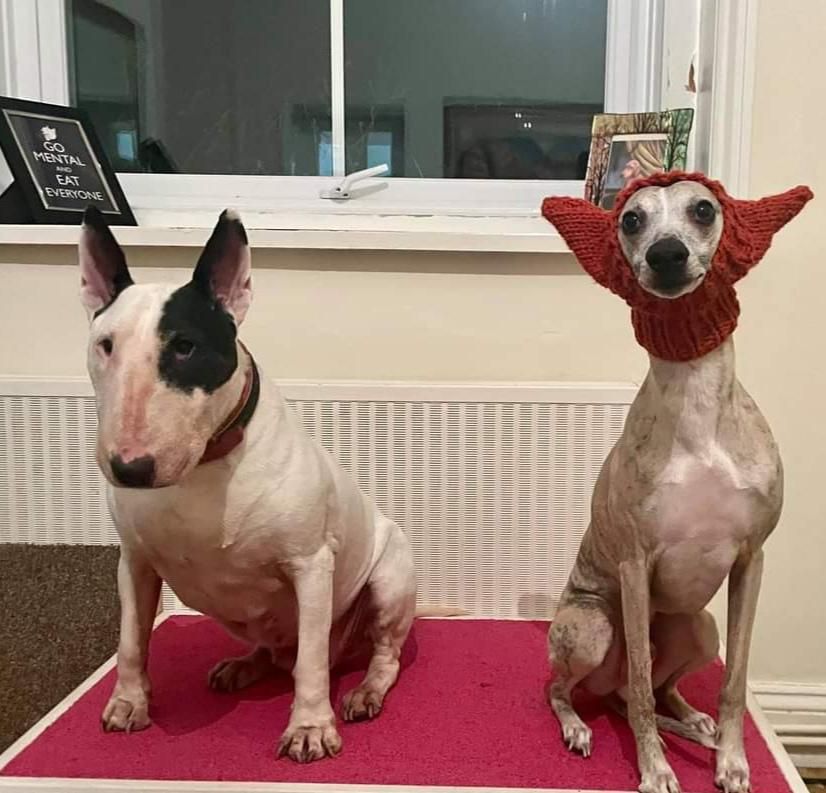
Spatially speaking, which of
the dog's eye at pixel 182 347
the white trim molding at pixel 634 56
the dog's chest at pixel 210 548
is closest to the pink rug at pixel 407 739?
the dog's chest at pixel 210 548

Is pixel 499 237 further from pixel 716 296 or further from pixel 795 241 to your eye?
pixel 716 296

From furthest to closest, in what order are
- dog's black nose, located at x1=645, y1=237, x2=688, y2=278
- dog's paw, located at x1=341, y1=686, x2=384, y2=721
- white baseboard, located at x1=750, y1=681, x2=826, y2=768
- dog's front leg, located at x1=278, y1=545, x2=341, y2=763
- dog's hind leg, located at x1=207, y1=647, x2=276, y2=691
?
white baseboard, located at x1=750, y1=681, x2=826, y2=768 < dog's hind leg, located at x1=207, y1=647, x2=276, y2=691 < dog's paw, located at x1=341, y1=686, x2=384, y2=721 < dog's front leg, located at x1=278, y1=545, x2=341, y2=763 < dog's black nose, located at x1=645, y1=237, x2=688, y2=278

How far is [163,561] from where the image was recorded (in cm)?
112

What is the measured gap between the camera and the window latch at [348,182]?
1803mm

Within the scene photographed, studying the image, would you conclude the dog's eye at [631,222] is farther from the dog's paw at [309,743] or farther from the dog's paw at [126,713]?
the dog's paw at [126,713]

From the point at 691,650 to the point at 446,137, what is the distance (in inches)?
46.7

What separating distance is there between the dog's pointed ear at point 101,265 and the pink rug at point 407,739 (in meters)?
0.54

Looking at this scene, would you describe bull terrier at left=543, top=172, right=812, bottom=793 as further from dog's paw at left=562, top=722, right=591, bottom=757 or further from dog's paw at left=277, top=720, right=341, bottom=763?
dog's paw at left=277, top=720, right=341, bottom=763

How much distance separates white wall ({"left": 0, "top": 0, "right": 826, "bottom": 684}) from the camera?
5.34ft

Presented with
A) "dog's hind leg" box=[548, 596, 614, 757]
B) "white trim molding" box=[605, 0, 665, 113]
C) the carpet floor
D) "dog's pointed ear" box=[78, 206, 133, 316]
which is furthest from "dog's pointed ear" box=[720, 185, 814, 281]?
the carpet floor

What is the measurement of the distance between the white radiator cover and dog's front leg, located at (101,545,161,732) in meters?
0.53

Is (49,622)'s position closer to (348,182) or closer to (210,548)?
(210,548)

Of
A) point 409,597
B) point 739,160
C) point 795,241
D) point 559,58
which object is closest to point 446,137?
point 559,58

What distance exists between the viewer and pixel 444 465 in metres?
1.62
